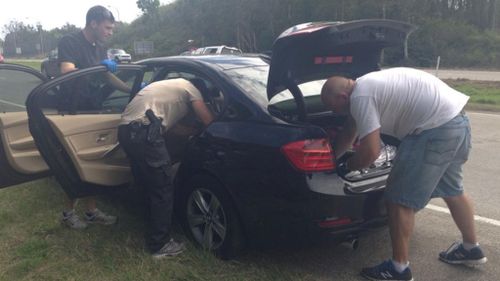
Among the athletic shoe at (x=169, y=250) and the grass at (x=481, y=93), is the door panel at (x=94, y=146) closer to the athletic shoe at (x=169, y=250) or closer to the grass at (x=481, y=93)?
the athletic shoe at (x=169, y=250)

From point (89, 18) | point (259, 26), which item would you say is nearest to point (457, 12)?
point (259, 26)

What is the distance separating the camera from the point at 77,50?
4312mm

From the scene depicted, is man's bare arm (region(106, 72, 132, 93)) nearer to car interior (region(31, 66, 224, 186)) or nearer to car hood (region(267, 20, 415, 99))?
car interior (region(31, 66, 224, 186))

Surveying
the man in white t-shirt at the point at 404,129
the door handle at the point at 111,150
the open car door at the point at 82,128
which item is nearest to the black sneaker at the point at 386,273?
the man in white t-shirt at the point at 404,129

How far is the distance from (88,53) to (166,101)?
4.63 ft

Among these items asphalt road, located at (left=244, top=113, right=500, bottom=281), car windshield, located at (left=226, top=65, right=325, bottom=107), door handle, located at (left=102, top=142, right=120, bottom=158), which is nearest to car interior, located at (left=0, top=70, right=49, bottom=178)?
door handle, located at (left=102, top=142, right=120, bottom=158)

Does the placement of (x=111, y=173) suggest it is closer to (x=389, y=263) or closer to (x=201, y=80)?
(x=201, y=80)

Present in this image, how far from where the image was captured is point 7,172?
393cm

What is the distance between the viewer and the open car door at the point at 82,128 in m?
3.50

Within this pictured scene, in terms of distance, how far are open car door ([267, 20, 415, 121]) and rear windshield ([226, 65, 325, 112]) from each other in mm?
77

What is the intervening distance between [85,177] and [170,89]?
3.14 feet

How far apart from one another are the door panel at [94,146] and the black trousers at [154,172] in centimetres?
38

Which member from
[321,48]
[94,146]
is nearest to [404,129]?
[321,48]

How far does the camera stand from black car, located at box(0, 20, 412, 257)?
2857 millimetres
